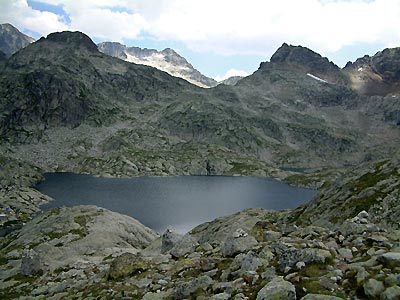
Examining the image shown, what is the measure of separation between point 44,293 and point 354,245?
2731 centimetres

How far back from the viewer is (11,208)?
138250mm

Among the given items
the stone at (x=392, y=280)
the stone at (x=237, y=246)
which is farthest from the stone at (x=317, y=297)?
the stone at (x=237, y=246)

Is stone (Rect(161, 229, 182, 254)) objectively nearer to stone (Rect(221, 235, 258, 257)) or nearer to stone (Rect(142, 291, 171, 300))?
stone (Rect(221, 235, 258, 257))

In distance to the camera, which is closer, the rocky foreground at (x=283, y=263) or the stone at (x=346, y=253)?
the rocky foreground at (x=283, y=263)

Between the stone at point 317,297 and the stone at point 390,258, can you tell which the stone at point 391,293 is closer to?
the stone at point 317,297

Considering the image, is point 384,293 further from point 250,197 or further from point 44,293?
point 250,197

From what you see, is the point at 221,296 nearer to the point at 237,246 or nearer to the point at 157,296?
the point at 157,296

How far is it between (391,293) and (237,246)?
10.2 m

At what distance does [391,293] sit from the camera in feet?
39.2

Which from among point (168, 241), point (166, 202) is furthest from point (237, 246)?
point (166, 202)

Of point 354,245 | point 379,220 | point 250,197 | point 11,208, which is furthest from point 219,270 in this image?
point 250,197

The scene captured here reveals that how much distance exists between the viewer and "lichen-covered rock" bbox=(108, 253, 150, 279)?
83.7 ft

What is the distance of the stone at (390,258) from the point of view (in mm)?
13988

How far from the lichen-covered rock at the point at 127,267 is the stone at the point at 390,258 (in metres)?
16.2
